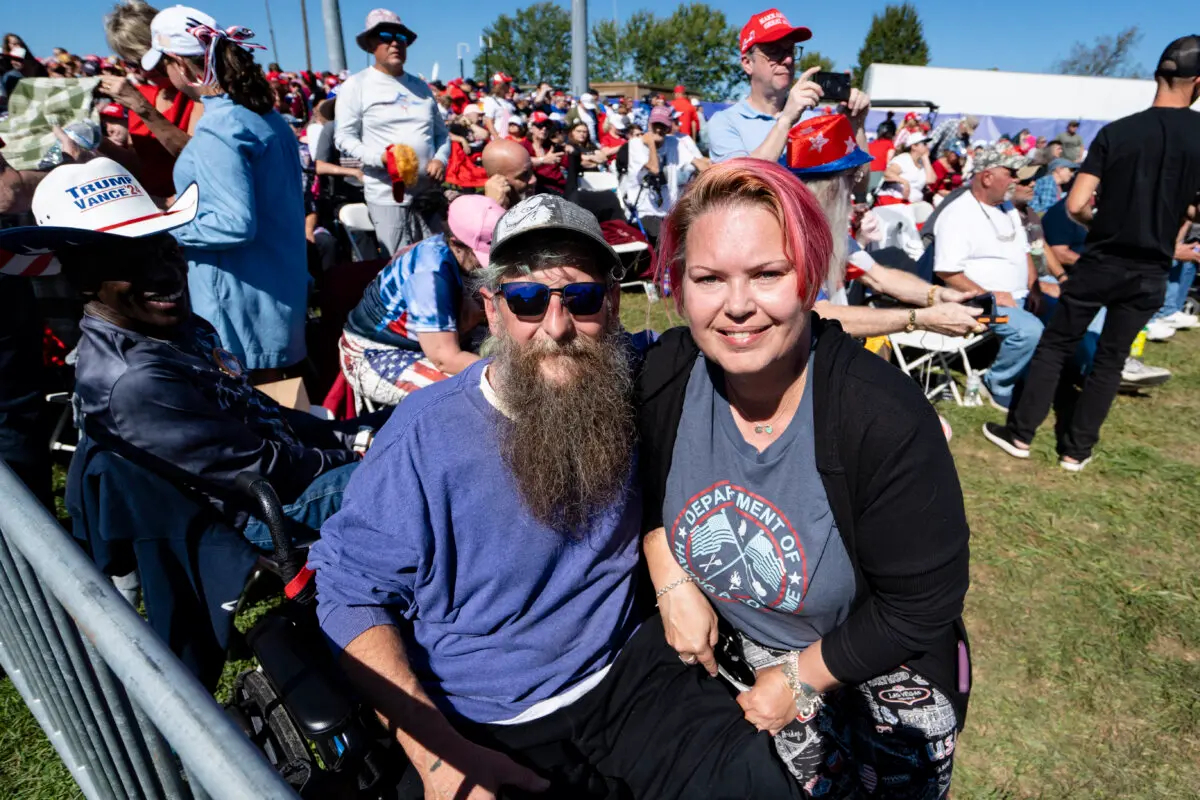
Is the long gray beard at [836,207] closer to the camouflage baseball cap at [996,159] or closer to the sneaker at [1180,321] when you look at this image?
the camouflage baseball cap at [996,159]

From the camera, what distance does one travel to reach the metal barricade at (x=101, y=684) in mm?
757

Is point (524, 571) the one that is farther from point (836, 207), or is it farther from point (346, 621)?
point (836, 207)

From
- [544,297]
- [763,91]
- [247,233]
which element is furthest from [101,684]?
[763,91]

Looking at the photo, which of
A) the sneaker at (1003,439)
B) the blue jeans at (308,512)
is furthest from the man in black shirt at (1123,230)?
the blue jeans at (308,512)

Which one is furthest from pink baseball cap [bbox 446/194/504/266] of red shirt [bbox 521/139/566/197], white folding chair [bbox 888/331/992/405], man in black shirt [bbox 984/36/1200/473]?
red shirt [bbox 521/139/566/197]

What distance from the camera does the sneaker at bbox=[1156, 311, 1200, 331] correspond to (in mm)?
7059

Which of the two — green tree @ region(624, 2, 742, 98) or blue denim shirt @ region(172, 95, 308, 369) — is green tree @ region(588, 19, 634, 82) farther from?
blue denim shirt @ region(172, 95, 308, 369)

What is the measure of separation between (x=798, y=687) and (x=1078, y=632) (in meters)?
2.18

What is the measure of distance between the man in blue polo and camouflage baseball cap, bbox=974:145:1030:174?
5.38 feet

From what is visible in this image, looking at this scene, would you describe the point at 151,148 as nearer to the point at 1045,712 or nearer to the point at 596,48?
the point at 1045,712

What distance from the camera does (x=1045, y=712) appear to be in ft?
8.71

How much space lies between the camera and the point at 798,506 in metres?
1.58

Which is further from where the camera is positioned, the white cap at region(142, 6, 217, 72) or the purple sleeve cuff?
the white cap at region(142, 6, 217, 72)

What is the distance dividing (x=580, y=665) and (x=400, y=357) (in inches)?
80.2
